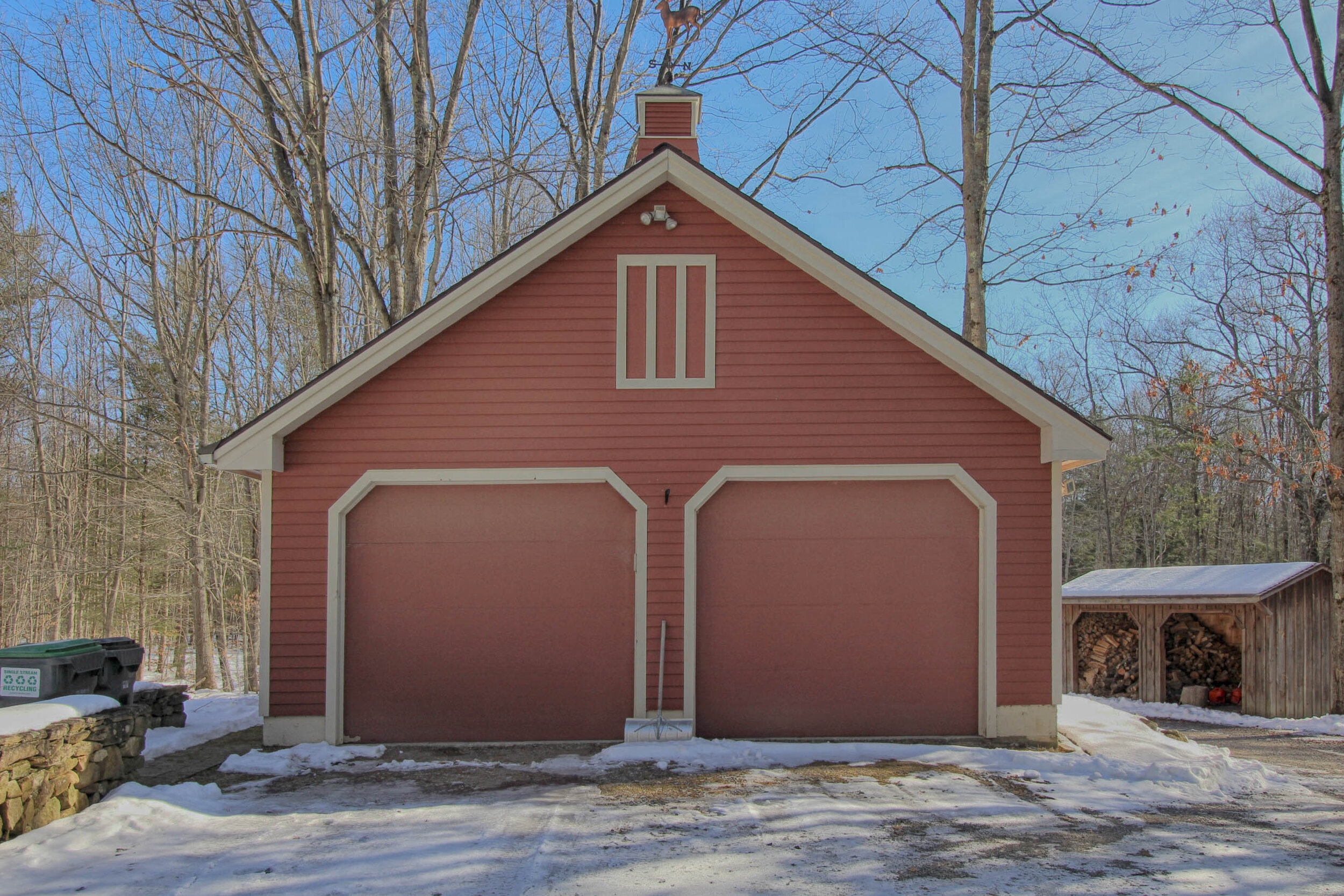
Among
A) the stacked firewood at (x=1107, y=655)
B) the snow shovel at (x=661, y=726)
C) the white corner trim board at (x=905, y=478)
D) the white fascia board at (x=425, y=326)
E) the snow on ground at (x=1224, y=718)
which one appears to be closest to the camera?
the snow shovel at (x=661, y=726)

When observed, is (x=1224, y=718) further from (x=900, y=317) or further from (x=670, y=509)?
(x=670, y=509)

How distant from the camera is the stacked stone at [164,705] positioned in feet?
29.9

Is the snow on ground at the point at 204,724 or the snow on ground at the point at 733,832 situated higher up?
the snow on ground at the point at 733,832

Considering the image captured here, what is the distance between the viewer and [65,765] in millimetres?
5727

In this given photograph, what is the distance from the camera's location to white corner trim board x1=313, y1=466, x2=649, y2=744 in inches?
325

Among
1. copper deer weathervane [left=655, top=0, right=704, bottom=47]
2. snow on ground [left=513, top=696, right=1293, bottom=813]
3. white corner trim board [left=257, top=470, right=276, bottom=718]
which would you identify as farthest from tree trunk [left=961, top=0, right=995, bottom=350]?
white corner trim board [left=257, top=470, right=276, bottom=718]

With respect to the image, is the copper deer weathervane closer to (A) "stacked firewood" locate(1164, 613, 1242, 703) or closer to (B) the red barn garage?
(B) the red barn garage

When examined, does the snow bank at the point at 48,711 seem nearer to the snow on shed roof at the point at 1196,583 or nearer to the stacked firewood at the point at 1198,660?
the snow on shed roof at the point at 1196,583

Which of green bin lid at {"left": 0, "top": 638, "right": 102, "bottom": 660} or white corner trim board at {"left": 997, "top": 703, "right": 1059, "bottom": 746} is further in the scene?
white corner trim board at {"left": 997, "top": 703, "right": 1059, "bottom": 746}

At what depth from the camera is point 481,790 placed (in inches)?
265

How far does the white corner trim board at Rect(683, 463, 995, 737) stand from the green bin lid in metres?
4.66

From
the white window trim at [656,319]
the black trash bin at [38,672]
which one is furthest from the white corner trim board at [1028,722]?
the black trash bin at [38,672]

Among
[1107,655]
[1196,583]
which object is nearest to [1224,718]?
[1196,583]

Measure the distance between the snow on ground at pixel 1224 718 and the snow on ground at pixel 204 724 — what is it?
10509 mm
